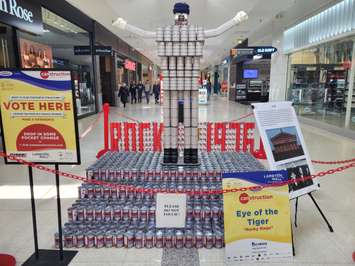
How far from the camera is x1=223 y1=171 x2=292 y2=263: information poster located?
240cm

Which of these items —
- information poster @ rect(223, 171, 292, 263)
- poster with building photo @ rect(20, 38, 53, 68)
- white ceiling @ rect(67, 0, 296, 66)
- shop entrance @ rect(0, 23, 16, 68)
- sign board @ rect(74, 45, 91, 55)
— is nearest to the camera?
information poster @ rect(223, 171, 292, 263)

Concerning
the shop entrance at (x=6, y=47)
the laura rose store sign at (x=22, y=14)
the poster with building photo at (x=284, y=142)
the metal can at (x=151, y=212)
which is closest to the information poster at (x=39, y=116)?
the metal can at (x=151, y=212)

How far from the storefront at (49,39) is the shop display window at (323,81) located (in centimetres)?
822

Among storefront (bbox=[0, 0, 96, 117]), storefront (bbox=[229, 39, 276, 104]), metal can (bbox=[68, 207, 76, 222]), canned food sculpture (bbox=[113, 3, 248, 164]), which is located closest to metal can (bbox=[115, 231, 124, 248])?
metal can (bbox=[68, 207, 76, 222])

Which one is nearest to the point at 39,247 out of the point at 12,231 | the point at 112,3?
the point at 12,231

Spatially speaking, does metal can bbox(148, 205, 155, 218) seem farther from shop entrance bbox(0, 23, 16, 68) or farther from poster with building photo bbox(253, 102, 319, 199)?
shop entrance bbox(0, 23, 16, 68)

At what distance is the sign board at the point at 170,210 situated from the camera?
8.64 ft

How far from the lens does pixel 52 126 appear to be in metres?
2.22

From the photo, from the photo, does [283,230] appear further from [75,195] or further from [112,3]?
[112,3]

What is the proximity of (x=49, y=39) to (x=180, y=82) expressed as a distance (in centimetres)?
787

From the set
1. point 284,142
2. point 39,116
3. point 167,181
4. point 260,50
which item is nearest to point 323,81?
point 260,50

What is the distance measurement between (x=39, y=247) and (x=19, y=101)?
1512mm

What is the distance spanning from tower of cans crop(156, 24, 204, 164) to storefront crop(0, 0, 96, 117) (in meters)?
1.28

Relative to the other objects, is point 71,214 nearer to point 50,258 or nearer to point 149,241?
point 50,258
